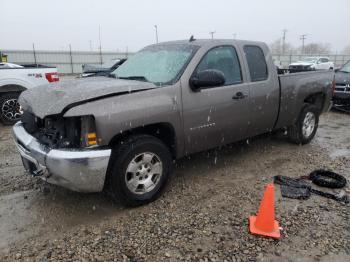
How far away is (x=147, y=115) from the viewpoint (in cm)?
340

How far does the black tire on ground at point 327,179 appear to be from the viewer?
13.8 feet

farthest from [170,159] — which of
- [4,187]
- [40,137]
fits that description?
[4,187]

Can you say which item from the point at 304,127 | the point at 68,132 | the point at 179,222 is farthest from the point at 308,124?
the point at 68,132

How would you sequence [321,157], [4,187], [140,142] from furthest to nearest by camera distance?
[321,157] < [4,187] < [140,142]

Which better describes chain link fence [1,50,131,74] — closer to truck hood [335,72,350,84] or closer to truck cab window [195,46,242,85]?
truck hood [335,72,350,84]

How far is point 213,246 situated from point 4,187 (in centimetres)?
285

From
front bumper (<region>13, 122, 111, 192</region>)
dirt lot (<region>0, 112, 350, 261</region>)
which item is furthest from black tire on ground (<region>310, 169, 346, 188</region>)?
front bumper (<region>13, 122, 111, 192</region>)

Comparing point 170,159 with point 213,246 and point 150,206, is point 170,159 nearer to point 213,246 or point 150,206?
point 150,206

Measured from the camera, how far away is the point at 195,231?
3162 mm

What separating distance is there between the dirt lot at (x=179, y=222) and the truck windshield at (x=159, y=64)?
56.5 inches

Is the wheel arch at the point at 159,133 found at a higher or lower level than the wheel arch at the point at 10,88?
lower

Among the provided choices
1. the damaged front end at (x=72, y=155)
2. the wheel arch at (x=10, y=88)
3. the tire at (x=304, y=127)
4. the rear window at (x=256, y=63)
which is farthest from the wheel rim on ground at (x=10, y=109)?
the tire at (x=304, y=127)

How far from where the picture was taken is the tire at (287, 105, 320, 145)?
19.0ft

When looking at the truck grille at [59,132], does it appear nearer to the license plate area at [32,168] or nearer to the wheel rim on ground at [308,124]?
the license plate area at [32,168]
